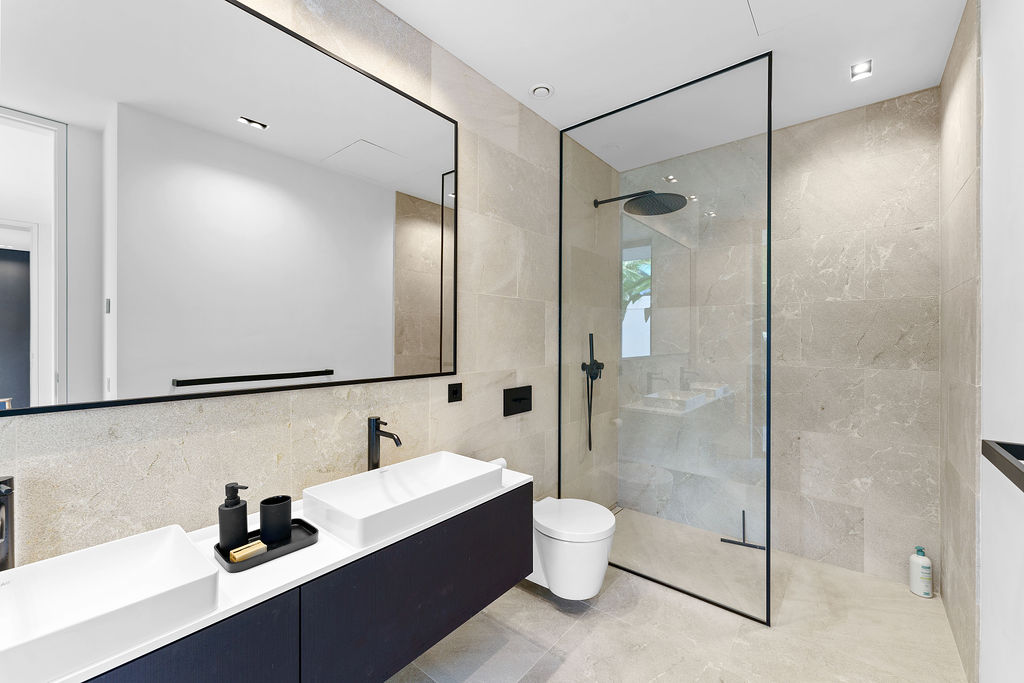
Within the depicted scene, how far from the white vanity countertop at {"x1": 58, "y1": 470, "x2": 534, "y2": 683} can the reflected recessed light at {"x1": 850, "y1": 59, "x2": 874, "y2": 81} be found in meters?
2.61

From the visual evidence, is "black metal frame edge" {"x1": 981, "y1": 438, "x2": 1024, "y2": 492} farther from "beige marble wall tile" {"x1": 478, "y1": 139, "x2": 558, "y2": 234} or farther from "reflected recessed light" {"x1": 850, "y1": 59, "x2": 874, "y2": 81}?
"reflected recessed light" {"x1": 850, "y1": 59, "x2": 874, "y2": 81}

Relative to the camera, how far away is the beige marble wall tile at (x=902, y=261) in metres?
2.23

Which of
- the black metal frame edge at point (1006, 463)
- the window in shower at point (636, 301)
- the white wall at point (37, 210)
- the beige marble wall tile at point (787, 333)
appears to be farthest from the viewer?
the beige marble wall tile at point (787, 333)

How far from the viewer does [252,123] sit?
54.8 inches

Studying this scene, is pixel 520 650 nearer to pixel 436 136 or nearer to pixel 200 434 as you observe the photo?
pixel 200 434

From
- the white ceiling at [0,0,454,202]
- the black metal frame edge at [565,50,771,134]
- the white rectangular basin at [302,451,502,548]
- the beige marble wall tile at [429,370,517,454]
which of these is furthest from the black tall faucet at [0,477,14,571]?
the black metal frame edge at [565,50,771,134]

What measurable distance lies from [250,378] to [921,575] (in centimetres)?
306

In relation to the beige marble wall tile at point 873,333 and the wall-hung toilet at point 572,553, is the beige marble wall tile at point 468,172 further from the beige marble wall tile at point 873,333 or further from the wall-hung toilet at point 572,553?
the beige marble wall tile at point 873,333

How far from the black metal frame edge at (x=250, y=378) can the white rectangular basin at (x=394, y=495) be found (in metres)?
0.37

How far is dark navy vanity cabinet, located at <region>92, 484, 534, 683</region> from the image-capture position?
91 centimetres

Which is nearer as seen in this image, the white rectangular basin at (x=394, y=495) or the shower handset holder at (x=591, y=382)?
the white rectangular basin at (x=394, y=495)

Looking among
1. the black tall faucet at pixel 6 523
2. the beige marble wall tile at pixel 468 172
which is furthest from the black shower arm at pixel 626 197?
the black tall faucet at pixel 6 523

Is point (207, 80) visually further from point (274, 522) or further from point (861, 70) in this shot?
point (861, 70)

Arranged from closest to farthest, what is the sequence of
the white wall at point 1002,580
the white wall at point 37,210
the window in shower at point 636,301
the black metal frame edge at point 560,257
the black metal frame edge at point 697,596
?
1. the white wall at point 1002,580
2. the white wall at point 37,210
3. the black metal frame edge at point 697,596
4. the window in shower at point 636,301
5. the black metal frame edge at point 560,257
